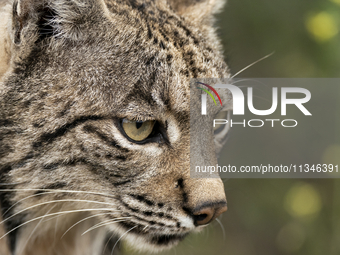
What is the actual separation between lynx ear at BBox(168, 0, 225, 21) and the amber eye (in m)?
1.36

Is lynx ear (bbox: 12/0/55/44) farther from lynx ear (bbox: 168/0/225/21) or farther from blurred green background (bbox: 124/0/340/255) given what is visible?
blurred green background (bbox: 124/0/340/255)

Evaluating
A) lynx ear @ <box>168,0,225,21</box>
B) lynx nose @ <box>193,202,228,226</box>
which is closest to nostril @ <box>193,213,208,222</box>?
lynx nose @ <box>193,202,228,226</box>

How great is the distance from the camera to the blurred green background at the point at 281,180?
4.21m

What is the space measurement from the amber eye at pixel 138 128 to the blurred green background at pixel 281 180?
1.67m

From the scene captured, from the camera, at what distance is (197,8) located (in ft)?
11.4

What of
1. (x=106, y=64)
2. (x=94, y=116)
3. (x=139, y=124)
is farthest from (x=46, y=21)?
(x=139, y=124)

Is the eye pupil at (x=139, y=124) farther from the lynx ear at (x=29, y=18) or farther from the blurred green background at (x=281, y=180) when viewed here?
the blurred green background at (x=281, y=180)

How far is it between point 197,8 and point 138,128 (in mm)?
1593

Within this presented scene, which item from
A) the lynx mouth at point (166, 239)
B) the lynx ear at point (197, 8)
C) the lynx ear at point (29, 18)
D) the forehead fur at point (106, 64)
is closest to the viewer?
the lynx ear at point (29, 18)

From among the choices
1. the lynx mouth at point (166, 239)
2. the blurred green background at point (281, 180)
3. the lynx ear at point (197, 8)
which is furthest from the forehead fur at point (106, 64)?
the blurred green background at point (281, 180)

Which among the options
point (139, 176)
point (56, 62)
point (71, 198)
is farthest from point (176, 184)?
point (56, 62)

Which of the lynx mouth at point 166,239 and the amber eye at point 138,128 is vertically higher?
the amber eye at point 138,128

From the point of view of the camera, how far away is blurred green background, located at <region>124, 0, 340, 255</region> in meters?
4.21

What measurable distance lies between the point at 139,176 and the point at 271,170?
266cm
